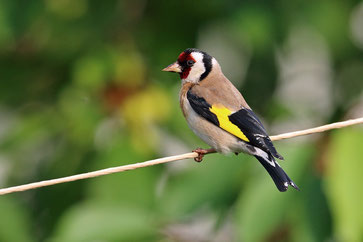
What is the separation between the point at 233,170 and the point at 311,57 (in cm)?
181

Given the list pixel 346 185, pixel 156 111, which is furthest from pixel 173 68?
pixel 346 185

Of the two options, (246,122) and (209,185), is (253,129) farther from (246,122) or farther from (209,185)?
(209,185)

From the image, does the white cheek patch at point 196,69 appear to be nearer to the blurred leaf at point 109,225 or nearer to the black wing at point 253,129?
the black wing at point 253,129

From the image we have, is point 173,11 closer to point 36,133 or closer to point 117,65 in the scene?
point 117,65

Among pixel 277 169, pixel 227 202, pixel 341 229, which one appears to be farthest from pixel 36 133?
pixel 341 229

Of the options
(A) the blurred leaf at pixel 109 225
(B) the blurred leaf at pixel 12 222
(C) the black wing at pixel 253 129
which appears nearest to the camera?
(C) the black wing at pixel 253 129

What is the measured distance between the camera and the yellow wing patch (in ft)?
12.7

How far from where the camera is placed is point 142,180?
435 centimetres

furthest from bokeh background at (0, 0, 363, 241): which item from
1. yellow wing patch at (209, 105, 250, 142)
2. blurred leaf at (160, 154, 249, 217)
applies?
→ yellow wing patch at (209, 105, 250, 142)

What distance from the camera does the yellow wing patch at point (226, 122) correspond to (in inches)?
152

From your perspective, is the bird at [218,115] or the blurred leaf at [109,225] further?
the blurred leaf at [109,225]

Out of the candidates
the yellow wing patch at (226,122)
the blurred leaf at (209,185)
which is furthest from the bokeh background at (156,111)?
the yellow wing patch at (226,122)

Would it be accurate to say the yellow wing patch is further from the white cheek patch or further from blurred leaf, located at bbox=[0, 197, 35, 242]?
blurred leaf, located at bbox=[0, 197, 35, 242]

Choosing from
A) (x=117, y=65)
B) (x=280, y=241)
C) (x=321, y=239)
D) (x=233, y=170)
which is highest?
(x=117, y=65)
